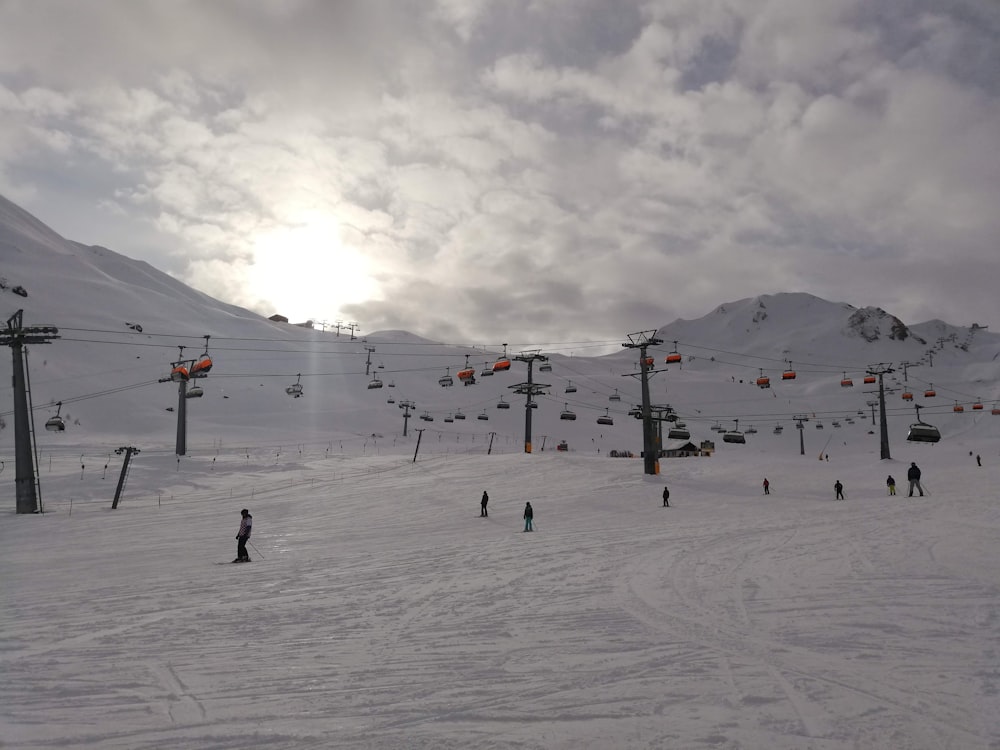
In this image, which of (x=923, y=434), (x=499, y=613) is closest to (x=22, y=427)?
(x=499, y=613)

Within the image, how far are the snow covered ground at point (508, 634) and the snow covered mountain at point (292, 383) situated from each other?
28480 millimetres

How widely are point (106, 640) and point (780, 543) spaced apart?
51.1 ft

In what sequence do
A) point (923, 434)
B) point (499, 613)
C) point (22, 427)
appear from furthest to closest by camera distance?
point (923, 434), point (22, 427), point (499, 613)

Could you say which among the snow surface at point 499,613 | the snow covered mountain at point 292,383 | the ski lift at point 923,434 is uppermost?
the snow covered mountain at point 292,383

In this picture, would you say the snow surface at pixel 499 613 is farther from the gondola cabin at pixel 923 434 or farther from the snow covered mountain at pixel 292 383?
the snow covered mountain at pixel 292 383

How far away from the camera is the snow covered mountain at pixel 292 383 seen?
68500 mm

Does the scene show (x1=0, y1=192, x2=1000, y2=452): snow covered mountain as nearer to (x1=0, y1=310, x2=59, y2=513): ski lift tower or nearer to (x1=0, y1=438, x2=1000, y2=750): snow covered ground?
(x1=0, y1=310, x2=59, y2=513): ski lift tower

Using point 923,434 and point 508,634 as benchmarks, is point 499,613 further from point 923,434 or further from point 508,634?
point 923,434

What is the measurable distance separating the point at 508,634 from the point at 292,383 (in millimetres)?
92029

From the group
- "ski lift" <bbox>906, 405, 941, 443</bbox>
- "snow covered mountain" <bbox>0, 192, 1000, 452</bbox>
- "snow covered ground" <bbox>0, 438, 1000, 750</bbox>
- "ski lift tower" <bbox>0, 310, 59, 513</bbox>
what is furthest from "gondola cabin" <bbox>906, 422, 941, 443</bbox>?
"ski lift tower" <bbox>0, 310, 59, 513</bbox>

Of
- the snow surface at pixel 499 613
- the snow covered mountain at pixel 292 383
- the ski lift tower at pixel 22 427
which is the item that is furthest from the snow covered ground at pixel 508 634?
the snow covered mountain at pixel 292 383

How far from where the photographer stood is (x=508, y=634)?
28.4 ft

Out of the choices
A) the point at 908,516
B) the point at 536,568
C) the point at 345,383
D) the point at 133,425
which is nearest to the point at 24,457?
the point at 536,568

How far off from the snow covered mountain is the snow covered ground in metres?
28.5
